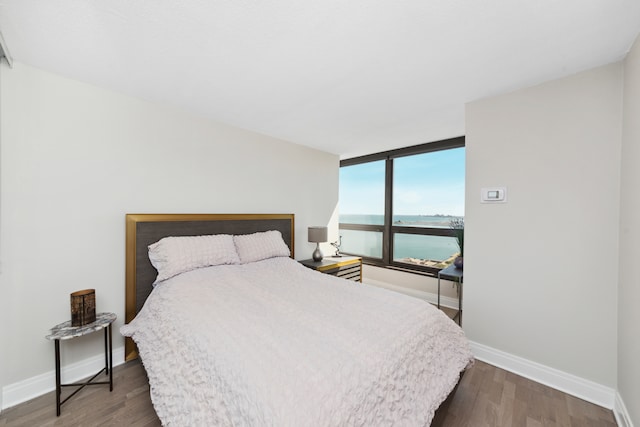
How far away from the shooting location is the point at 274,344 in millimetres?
1162

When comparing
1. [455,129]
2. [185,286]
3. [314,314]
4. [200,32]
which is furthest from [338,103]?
[185,286]

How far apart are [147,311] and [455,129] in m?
3.59

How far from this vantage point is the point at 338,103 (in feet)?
7.59

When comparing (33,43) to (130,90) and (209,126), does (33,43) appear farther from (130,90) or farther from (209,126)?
(209,126)

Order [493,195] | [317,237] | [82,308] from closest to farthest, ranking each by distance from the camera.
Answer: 1. [82,308]
2. [493,195]
3. [317,237]

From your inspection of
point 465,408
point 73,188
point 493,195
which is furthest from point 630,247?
point 73,188

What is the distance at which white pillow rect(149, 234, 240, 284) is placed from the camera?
2.11 meters

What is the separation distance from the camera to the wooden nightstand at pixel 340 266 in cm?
327

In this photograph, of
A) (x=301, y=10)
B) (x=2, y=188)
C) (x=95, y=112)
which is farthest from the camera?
(x=95, y=112)

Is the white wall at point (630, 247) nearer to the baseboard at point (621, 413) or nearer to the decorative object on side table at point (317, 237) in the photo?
the baseboard at point (621, 413)

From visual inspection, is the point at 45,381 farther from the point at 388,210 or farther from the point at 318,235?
the point at 388,210

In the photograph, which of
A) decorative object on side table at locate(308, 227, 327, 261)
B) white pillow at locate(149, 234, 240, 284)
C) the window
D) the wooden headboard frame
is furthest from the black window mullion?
the wooden headboard frame

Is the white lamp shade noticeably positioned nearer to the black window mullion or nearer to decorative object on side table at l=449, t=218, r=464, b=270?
the black window mullion

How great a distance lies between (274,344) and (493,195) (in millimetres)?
2094
